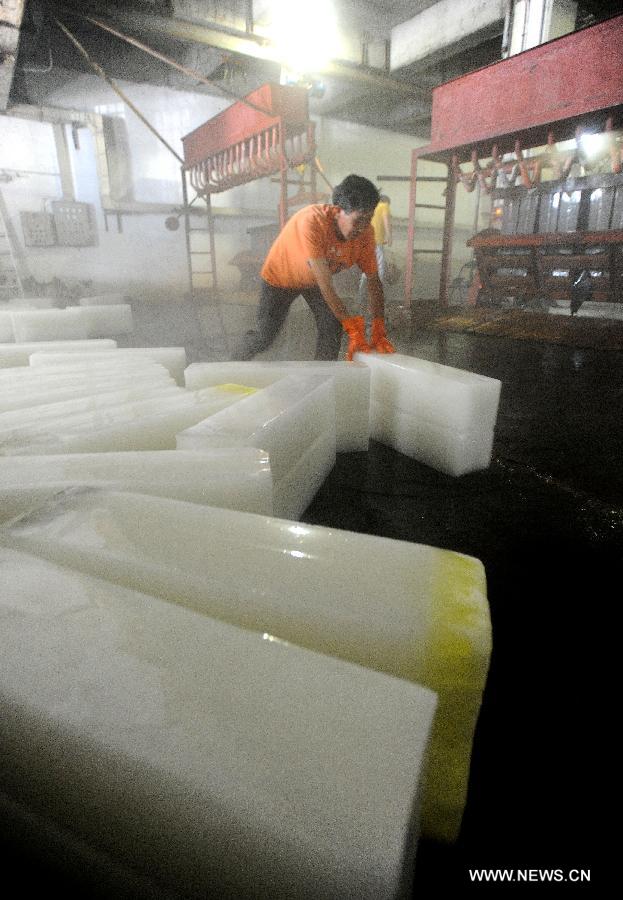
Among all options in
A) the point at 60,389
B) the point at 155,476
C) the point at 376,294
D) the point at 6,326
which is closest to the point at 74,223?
the point at 6,326

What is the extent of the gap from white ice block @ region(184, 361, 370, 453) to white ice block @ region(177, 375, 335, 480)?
0.19m

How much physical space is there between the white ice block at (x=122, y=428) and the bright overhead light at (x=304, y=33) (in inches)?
266

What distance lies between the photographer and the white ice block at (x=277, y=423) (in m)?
1.18

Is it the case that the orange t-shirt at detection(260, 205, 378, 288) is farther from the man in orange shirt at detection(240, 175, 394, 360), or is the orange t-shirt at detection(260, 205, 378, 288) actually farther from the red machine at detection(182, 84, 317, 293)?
the red machine at detection(182, 84, 317, 293)

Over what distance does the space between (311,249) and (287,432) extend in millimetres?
1510

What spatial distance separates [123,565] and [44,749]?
0.26 meters

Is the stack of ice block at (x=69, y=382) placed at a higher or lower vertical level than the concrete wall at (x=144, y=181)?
lower

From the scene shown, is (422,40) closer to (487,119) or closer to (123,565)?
(487,119)

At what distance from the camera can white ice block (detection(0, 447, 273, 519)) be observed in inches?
35.8

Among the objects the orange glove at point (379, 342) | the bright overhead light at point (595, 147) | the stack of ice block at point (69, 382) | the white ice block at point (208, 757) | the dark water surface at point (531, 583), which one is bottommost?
the dark water surface at point (531, 583)

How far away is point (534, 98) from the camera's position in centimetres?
379

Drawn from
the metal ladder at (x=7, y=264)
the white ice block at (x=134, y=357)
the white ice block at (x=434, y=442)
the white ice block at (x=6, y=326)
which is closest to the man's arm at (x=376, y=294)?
the white ice block at (x=434, y=442)

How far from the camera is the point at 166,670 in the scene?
491 mm

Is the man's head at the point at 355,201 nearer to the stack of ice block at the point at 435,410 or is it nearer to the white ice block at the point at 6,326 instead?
the stack of ice block at the point at 435,410
